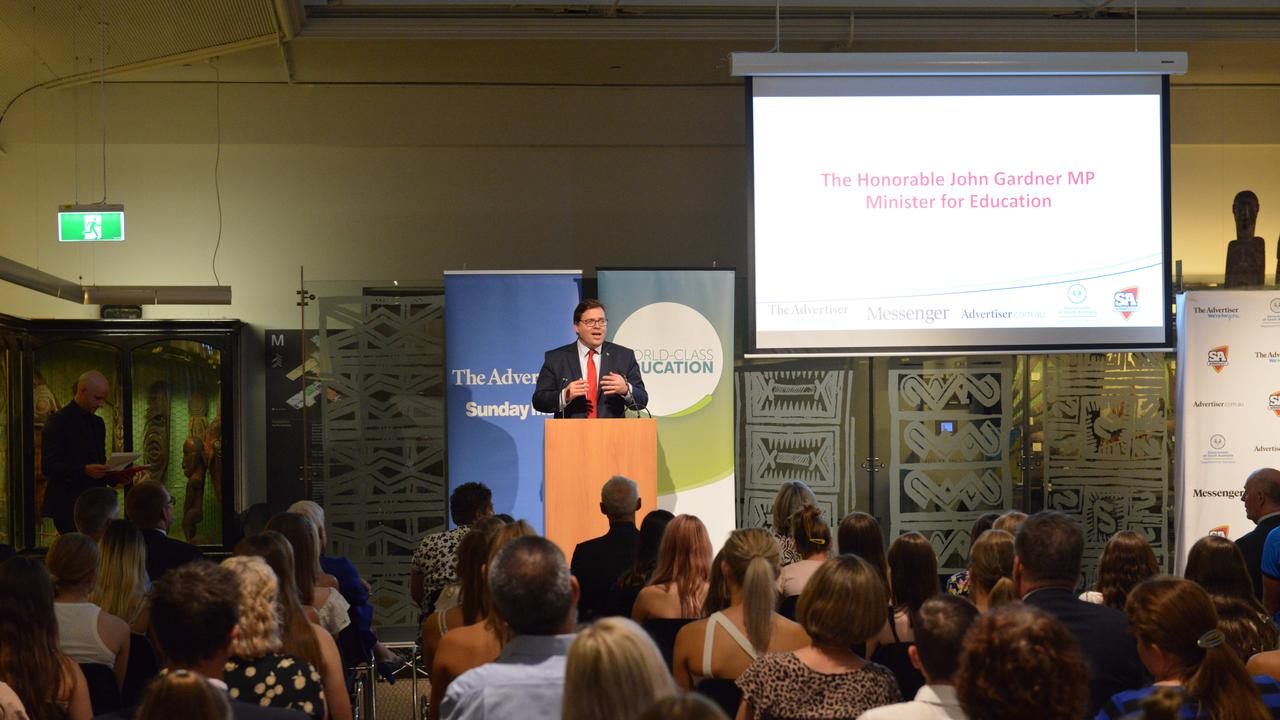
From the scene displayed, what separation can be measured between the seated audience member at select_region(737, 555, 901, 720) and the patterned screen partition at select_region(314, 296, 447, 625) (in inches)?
231

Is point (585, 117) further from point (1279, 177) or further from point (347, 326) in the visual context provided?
point (1279, 177)

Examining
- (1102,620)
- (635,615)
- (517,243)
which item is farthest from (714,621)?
(517,243)

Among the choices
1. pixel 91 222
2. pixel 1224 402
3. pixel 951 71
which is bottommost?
pixel 1224 402

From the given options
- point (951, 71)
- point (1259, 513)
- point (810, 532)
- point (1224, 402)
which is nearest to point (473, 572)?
point (810, 532)

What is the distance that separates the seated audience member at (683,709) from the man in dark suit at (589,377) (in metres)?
4.38

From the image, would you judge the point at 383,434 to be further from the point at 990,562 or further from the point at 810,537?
the point at 990,562

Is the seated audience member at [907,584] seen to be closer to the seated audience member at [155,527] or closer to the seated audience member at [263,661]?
the seated audience member at [263,661]

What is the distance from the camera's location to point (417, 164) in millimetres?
10328

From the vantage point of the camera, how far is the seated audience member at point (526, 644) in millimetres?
2402

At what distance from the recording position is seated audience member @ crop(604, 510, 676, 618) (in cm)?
459

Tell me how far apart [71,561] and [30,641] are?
2.11ft

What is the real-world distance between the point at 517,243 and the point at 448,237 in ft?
1.94

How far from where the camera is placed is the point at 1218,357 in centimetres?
752

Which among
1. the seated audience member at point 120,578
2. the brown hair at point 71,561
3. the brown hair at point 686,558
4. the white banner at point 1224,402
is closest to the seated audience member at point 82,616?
the brown hair at point 71,561
